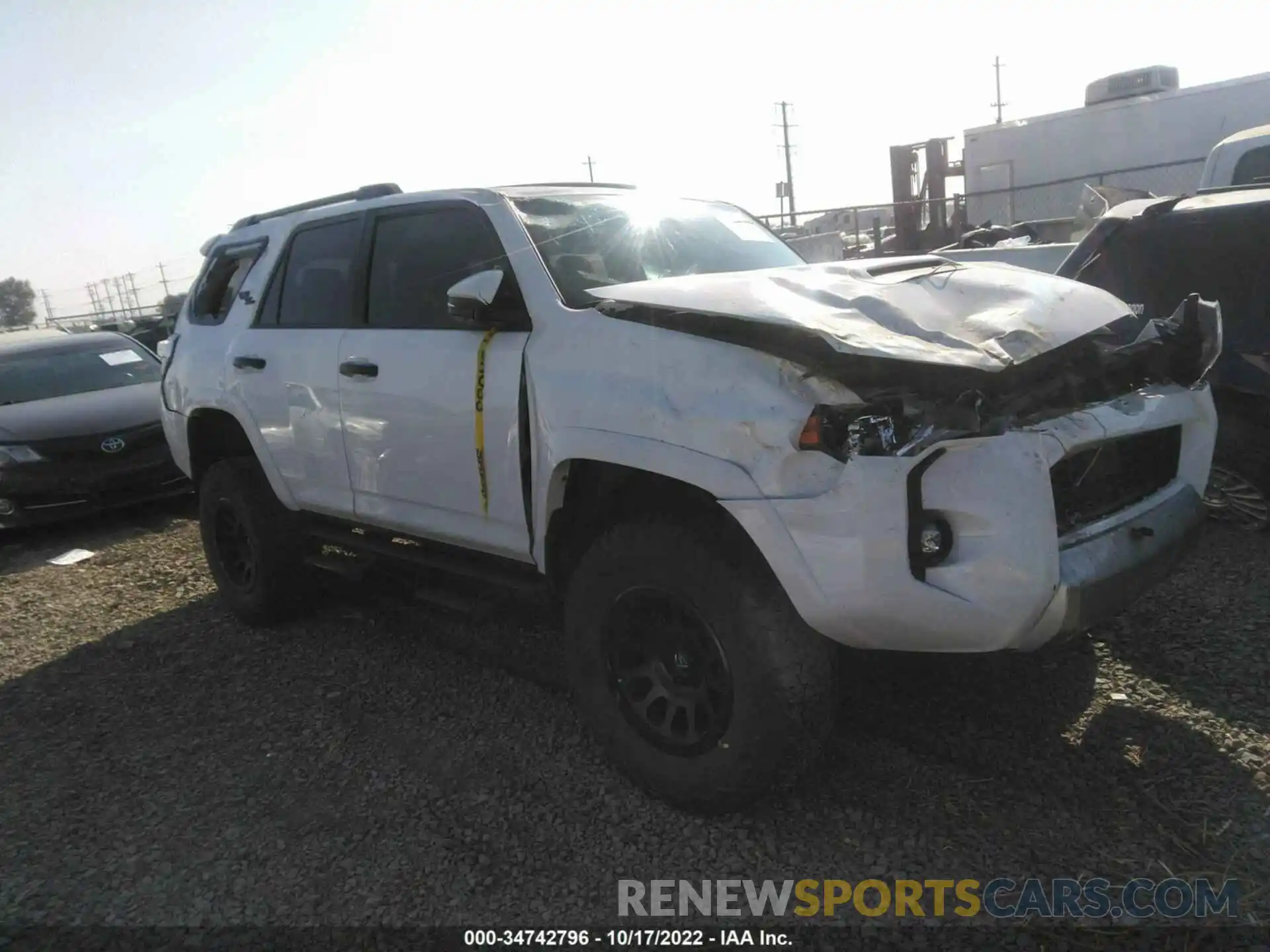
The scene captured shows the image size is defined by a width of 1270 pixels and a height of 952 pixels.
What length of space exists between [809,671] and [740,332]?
930 mm

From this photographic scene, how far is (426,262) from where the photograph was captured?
372 centimetres

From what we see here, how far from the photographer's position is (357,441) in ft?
12.6

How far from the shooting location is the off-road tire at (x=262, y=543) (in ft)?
15.1

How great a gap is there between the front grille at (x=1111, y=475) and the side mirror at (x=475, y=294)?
5.73 feet

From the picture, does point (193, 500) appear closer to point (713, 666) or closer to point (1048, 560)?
point (713, 666)

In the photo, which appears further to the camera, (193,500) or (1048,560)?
(193,500)

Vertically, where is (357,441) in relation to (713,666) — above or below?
above

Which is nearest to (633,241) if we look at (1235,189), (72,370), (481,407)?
(481,407)

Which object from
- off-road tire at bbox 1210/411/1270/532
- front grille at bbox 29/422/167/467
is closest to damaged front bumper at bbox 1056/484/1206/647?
off-road tire at bbox 1210/411/1270/532

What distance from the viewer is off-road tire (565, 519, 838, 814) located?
2.56m

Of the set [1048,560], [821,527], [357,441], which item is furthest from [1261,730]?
[357,441]

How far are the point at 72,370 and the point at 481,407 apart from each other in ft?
22.4

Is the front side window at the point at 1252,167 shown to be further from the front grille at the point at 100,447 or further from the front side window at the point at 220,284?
the front grille at the point at 100,447
